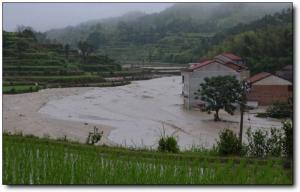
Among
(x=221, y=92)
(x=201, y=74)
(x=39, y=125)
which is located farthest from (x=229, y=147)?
(x=39, y=125)

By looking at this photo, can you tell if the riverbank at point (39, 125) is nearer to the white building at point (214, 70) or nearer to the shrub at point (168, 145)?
the white building at point (214, 70)

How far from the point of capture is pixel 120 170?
3.50 m

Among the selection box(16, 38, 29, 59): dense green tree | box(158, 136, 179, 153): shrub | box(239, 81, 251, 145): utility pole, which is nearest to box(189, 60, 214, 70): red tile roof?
box(239, 81, 251, 145): utility pole

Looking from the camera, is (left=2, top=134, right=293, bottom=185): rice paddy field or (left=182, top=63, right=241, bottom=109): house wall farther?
(left=182, top=63, right=241, bottom=109): house wall

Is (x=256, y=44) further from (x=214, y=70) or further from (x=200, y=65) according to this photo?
(x=200, y=65)

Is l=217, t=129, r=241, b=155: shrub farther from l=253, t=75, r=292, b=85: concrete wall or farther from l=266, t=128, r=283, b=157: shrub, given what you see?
l=253, t=75, r=292, b=85: concrete wall

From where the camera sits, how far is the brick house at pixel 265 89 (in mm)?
5418

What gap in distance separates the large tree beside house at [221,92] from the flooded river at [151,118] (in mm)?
396

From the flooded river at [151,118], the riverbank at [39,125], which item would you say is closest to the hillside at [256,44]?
the flooded river at [151,118]

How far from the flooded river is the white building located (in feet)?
1.06

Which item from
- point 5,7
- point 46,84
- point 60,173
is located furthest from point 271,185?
point 46,84

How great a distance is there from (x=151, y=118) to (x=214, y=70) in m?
4.40

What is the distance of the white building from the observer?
561cm

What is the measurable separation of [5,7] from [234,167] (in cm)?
210
